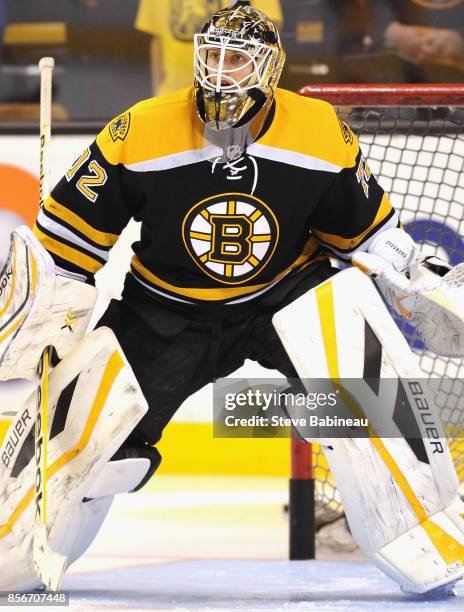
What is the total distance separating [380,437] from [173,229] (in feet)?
1.78

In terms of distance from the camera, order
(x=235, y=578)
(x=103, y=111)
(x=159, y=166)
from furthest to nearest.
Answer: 1. (x=103, y=111)
2. (x=235, y=578)
3. (x=159, y=166)

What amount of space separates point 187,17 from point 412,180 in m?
1.36

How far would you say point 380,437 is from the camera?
7.39 feet

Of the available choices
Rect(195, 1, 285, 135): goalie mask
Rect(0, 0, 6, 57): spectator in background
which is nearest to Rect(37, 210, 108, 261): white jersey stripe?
Rect(195, 1, 285, 135): goalie mask

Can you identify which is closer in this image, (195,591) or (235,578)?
(195,591)

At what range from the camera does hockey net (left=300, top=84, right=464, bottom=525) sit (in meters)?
3.09

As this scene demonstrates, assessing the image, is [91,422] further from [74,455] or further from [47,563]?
[47,563]

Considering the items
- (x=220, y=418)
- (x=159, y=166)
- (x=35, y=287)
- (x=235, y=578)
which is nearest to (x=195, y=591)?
(x=235, y=578)

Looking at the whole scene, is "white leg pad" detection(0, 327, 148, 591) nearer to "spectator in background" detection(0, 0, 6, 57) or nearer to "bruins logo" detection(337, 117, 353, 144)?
"bruins logo" detection(337, 117, 353, 144)

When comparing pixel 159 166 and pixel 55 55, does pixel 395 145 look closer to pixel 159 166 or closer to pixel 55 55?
pixel 159 166

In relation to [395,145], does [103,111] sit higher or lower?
lower

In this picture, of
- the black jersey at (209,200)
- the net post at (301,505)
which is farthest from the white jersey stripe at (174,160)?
the net post at (301,505)

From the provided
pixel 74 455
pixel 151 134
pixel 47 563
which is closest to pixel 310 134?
pixel 151 134

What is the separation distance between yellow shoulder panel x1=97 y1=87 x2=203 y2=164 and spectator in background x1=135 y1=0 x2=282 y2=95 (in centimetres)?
205
